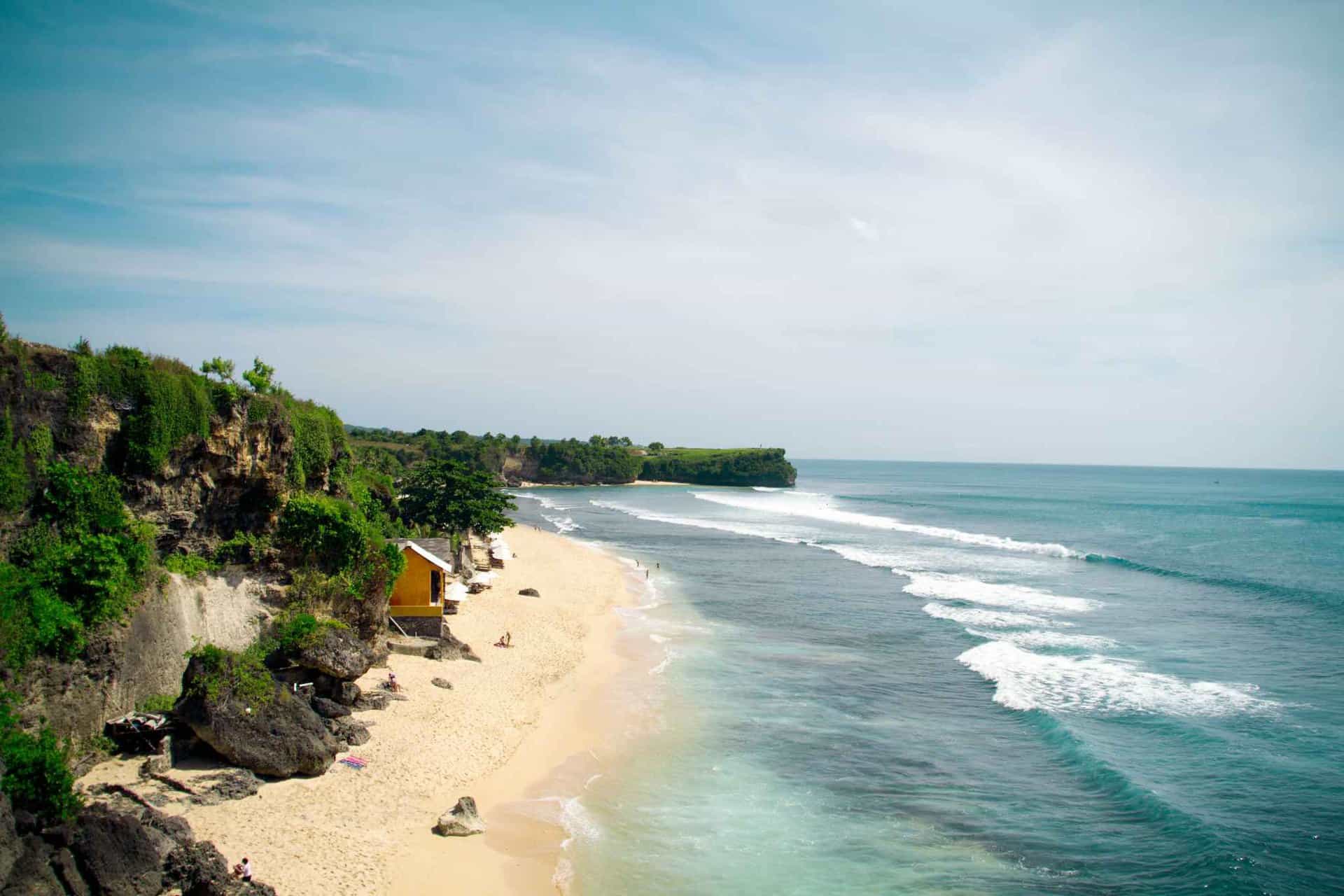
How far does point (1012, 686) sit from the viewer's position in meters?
26.4

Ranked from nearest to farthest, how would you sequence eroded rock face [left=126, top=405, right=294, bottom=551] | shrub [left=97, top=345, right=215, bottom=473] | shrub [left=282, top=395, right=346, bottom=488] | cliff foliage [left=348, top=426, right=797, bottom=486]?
shrub [left=97, top=345, right=215, bottom=473]
eroded rock face [left=126, top=405, right=294, bottom=551]
shrub [left=282, top=395, right=346, bottom=488]
cliff foliage [left=348, top=426, right=797, bottom=486]

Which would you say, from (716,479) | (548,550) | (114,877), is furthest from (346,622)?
(716,479)

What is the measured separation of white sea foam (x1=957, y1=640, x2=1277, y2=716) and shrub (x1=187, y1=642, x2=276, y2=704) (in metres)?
21.4

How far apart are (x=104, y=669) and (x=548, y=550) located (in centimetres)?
3855

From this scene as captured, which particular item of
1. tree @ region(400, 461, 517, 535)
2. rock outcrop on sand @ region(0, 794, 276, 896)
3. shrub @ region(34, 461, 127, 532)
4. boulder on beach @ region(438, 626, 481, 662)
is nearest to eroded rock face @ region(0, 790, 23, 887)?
rock outcrop on sand @ region(0, 794, 276, 896)

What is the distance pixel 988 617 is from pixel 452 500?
89.2 ft

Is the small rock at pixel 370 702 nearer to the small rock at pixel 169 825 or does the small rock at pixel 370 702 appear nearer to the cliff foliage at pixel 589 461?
the small rock at pixel 169 825

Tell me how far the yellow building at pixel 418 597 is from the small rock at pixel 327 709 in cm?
759

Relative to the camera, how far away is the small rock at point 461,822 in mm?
15359

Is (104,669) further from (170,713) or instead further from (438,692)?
(438,692)

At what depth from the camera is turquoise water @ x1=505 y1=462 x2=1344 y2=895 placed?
15.6 metres

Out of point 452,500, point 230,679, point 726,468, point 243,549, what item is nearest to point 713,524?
point 452,500

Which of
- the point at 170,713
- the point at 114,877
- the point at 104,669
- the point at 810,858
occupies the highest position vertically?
the point at 104,669

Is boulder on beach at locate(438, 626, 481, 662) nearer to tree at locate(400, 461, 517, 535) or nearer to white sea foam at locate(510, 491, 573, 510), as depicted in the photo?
tree at locate(400, 461, 517, 535)
